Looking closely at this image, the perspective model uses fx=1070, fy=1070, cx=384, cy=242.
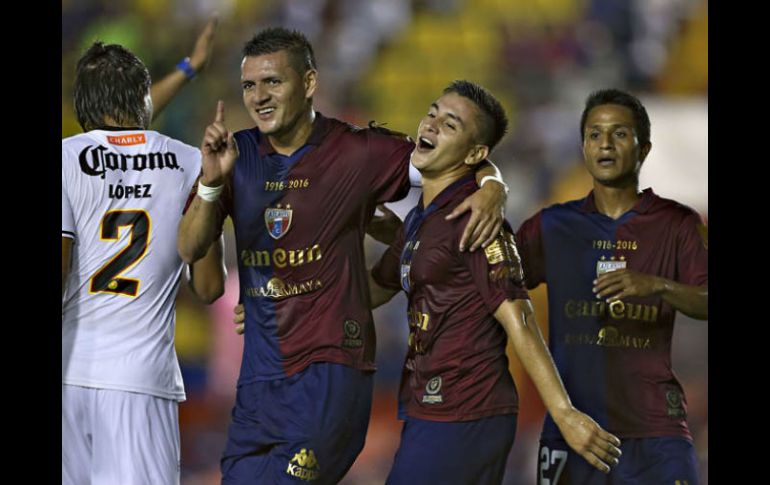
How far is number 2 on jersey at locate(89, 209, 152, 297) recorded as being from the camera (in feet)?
13.5

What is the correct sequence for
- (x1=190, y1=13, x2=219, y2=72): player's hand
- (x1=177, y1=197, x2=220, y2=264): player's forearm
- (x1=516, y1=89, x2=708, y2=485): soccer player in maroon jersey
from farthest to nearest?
(x1=190, y1=13, x2=219, y2=72): player's hand, (x1=516, y1=89, x2=708, y2=485): soccer player in maroon jersey, (x1=177, y1=197, x2=220, y2=264): player's forearm

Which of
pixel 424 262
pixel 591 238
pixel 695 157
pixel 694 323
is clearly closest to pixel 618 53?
pixel 695 157

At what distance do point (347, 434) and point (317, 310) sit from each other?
48cm

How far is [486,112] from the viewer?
13.0ft

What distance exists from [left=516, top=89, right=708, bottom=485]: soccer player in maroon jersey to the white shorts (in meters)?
1.50

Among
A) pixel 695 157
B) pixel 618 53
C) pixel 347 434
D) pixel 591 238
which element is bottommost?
pixel 347 434

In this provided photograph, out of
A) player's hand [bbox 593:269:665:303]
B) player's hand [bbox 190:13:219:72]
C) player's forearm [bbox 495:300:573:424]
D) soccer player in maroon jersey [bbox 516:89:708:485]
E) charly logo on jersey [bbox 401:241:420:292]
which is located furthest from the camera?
player's hand [bbox 190:13:219:72]

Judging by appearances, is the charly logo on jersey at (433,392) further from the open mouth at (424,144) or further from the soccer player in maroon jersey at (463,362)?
the open mouth at (424,144)

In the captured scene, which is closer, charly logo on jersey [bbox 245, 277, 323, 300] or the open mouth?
the open mouth

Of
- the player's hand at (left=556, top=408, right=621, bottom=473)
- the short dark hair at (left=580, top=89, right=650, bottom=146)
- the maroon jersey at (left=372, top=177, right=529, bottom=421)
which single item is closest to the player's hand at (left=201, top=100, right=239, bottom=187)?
the maroon jersey at (left=372, top=177, right=529, bottom=421)

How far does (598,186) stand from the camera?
4578 mm

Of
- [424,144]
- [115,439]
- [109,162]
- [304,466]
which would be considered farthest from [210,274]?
[424,144]

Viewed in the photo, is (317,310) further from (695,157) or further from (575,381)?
(695,157)

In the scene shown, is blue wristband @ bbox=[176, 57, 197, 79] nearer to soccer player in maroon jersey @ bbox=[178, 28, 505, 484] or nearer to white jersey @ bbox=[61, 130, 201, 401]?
soccer player in maroon jersey @ bbox=[178, 28, 505, 484]
